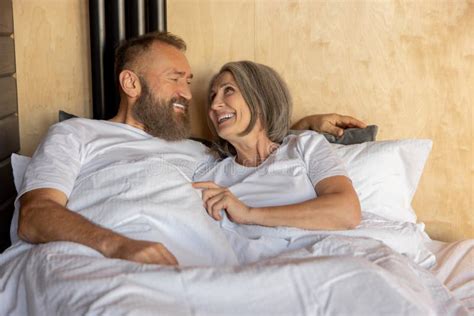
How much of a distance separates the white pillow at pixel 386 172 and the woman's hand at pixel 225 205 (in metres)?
0.42

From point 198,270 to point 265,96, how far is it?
32.4 inches

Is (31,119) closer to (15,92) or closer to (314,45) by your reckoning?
(15,92)

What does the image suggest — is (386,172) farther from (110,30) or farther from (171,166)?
(110,30)

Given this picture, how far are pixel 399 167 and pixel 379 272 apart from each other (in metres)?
0.83

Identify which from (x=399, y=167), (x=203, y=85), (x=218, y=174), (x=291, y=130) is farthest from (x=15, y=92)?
(x=399, y=167)

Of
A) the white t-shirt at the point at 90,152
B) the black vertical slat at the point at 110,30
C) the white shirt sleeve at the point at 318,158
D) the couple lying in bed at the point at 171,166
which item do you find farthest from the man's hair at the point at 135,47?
the white shirt sleeve at the point at 318,158

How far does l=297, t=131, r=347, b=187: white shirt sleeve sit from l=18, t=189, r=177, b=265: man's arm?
0.55 m

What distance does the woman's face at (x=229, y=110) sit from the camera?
1791 millimetres

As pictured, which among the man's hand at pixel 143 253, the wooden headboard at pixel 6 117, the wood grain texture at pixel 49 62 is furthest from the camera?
the wood grain texture at pixel 49 62

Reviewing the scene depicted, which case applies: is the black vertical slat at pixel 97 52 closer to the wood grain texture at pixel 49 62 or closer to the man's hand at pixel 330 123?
the wood grain texture at pixel 49 62

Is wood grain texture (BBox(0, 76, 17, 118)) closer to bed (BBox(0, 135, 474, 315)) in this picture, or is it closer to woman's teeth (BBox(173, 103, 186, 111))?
bed (BBox(0, 135, 474, 315))

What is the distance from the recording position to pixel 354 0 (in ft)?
7.11

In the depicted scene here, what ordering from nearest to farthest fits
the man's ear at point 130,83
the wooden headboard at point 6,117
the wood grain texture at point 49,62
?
1. the man's ear at point 130,83
2. the wooden headboard at point 6,117
3. the wood grain texture at point 49,62

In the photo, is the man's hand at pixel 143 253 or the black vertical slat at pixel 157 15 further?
the black vertical slat at pixel 157 15
